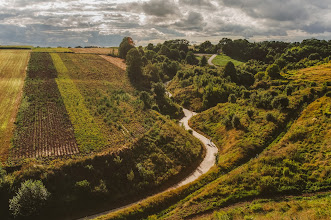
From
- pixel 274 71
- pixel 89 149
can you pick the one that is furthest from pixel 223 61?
→ pixel 89 149

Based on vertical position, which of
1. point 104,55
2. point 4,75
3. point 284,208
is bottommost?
point 284,208

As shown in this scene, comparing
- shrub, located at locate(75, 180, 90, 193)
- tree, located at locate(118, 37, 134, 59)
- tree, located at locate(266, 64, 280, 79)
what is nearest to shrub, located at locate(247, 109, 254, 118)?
tree, located at locate(266, 64, 280, 79)

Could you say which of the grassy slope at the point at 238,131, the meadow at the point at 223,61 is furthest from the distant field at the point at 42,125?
the meadow at the point at 223,61

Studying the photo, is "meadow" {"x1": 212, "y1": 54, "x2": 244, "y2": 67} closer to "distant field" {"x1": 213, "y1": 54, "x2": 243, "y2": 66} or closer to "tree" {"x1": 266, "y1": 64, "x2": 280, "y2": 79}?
"distant field" {"x1": 213, "y1": 54, "x2": 243, "y2": 66}

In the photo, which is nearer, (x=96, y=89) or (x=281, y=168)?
(x=281, y=168)

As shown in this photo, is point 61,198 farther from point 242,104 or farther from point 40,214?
point 242,104

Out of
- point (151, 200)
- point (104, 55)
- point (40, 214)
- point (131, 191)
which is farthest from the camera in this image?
point (104, 55)

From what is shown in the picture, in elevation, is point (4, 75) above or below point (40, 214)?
above

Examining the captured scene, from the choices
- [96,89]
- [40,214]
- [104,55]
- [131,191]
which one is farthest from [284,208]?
[104,55]
